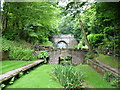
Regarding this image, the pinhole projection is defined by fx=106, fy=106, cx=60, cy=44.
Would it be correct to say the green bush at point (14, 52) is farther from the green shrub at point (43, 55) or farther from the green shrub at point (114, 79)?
the green shrub at point (114, 79)

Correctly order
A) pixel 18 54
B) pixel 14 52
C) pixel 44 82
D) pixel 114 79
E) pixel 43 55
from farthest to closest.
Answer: pixel 43 55 → pixel 18 54 → pixel 14 52 → pixel 44 82 → pixel 114 79

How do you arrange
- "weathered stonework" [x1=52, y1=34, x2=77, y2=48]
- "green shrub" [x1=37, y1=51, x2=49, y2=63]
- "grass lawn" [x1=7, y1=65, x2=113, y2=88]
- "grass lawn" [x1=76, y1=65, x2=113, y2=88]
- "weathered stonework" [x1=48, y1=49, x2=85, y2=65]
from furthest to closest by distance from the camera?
"weathered stonework" [x1=52, y1=34, x2=77, y2=48] < "weathered stonework" [x1=48, y1=49, x2=85, y2=65] < "green shrub" [x1=37, y1=51, x2=49, y2=63] < "grass lawn" [x1=76, y1=65, x2=113, y2=88] < "grass lawn" [x1=7, y1=65, x2=113, y2=88]

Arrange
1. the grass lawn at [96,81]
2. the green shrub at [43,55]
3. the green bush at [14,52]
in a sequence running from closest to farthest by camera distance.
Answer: the grass lawn at [96,81] → the green bush at [14,52] → the green shrub at [43,55]

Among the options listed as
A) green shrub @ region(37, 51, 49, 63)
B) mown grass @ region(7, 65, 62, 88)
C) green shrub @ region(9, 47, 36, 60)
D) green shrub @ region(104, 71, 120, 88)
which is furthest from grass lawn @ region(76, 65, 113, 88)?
green shrub @ region(37, 51, 49, 63)

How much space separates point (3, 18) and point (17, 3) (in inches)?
100

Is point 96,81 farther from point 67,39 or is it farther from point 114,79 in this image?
point 67,39

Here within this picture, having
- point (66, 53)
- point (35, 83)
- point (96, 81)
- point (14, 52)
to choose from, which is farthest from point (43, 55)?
point (96, 81)

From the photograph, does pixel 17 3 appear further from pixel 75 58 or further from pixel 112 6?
pixel 75 58

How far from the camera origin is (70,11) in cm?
762

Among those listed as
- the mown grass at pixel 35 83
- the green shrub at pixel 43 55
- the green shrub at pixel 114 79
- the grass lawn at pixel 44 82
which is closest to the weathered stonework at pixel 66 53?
the green shrub at pixel 43 55

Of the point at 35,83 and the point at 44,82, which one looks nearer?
the point at 35,83

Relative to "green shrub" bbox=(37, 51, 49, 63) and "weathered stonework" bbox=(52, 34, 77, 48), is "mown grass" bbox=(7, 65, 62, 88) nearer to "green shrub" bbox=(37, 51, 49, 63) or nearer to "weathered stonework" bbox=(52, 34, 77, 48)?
"green shrub" bbox=(37, 51, 49, 63)

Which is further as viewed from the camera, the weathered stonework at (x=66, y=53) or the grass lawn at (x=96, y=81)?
the weathered stonework at (x=66, y=53)

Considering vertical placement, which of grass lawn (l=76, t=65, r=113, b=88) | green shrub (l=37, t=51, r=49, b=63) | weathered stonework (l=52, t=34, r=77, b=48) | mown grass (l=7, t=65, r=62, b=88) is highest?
weathered stonework (l=52, t=34, r=77, b=48)
